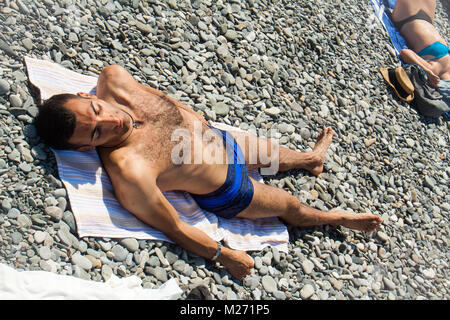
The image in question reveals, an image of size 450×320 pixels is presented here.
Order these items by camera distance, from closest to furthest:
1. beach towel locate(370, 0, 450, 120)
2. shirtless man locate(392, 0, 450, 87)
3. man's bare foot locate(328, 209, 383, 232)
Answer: man's bare foot locate(328, 209, 383, 232) → beach towel locate(370, 0, 450, 120) → shirtless man locate(392, 0, 450, 87)

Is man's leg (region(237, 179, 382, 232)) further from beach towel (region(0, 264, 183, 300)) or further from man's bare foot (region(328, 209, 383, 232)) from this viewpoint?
beach towel (region(0, 264, 183, 300))

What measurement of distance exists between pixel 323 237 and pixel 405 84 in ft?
10.1

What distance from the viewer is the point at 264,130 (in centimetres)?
459

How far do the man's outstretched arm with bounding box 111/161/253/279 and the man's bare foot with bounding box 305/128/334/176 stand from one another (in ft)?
4.53

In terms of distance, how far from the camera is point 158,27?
15.6 feet

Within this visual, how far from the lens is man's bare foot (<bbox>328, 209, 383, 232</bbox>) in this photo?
4.18 meters

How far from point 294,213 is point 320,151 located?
0.96 meters

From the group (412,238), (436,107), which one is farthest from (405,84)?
(412,238)

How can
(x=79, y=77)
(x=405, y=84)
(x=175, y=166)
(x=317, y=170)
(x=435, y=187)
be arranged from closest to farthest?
(x=175, y=166) < (x=79, y=77) < (x=317, y=170) < (x=435, y=187) < (x=405, y=84)

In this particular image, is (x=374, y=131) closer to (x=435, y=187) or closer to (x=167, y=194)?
(x=435, y=187)

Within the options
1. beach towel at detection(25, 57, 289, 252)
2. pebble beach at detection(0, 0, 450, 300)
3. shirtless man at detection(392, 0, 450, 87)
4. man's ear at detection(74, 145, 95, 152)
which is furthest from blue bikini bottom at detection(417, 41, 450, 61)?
man's ear at detection(74, 145, 95, 152)

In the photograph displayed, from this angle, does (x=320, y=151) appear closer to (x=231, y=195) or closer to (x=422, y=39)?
(x=231, y=195)

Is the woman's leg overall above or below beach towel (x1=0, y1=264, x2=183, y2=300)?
above
